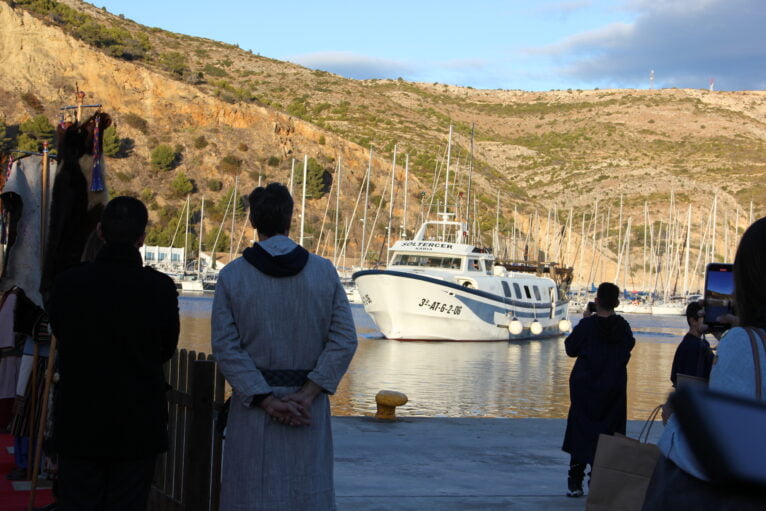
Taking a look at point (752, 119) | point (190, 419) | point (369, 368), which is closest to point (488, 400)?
point (369, 368)

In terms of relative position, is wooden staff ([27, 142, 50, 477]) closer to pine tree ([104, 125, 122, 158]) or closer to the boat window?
the boat window

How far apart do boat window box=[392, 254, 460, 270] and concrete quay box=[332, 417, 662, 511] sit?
23591 millimetres

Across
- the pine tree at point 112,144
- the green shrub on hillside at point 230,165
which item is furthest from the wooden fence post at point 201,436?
the green shrub on hillside at point 230,165

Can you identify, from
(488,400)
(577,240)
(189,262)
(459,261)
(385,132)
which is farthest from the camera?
(385,132)

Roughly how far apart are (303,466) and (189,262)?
68.1 metres

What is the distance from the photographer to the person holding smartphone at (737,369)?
217cm

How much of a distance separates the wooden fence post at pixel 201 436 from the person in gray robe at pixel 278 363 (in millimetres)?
1177

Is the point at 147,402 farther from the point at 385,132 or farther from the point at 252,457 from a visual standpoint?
the point at 385,132

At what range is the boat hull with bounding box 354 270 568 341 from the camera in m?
33.5

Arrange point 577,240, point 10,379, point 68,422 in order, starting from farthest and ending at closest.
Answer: point 577,240 → point 10,379 → point 68,422

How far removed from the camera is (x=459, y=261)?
117 feet

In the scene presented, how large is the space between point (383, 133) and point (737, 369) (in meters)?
109

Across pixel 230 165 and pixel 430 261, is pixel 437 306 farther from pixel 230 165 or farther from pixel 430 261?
pixel 230 165

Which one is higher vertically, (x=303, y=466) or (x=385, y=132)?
(x=385, y=132)
